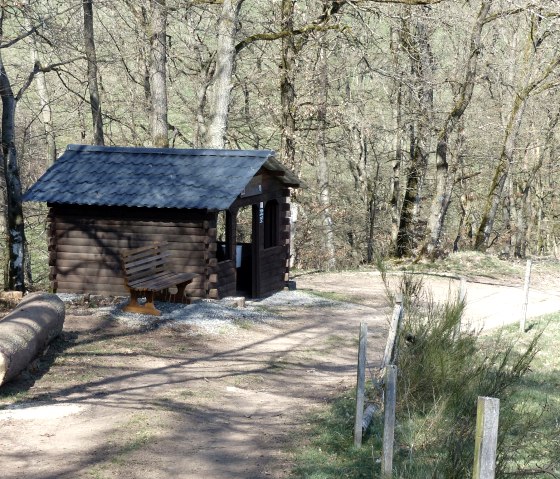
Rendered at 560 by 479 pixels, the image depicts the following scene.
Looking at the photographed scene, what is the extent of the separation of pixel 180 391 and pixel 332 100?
1946 centimetres

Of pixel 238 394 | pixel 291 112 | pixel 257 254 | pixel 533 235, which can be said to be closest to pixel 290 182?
pixel 257 254

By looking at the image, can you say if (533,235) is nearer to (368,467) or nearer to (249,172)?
(249,172)

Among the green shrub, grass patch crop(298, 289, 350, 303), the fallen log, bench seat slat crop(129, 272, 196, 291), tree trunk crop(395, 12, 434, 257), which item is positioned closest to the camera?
the green shrub

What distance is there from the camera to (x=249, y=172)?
15656mm

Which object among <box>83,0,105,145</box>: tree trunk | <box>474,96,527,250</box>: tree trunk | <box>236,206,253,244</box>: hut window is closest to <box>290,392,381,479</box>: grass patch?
<box>83,0,105,145</box>: tree trunk

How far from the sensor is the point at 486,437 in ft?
13.9

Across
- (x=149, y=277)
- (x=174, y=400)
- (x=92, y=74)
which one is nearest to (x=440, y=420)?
(x=174, y=400)

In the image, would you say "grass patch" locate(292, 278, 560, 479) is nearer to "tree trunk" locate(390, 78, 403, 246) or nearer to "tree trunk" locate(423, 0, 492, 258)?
"tree trunk" locate(423, 0, 492, 258)

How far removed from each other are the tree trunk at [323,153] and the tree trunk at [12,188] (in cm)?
1050

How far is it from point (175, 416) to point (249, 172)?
751 centimetres

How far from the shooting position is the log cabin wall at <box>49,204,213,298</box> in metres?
15.4

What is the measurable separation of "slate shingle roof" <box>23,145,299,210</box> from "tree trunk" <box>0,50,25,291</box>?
489 mm

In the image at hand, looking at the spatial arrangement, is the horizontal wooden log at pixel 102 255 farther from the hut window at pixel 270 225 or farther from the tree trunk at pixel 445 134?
the tree trunk at pixel 445 134

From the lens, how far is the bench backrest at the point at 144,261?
14.2m
